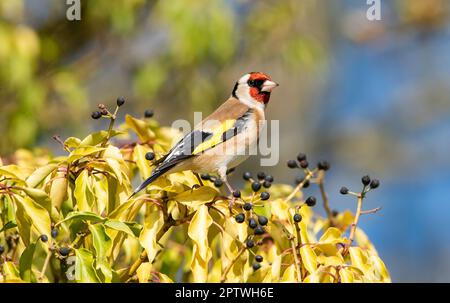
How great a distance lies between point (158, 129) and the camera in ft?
12.8

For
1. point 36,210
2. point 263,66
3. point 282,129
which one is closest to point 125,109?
point 263,66

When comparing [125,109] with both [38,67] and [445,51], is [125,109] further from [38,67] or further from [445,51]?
[445,51]

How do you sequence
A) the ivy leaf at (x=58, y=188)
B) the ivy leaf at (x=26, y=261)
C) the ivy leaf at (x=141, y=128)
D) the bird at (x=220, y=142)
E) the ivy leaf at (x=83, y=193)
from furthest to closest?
the bird at (x=220, y=142), the ivy leaf at (x=141, y=128), the ivy leaf at (x=58, y=188), the ivy leaf at (x=83, y=193), the ivy leaf at (x=26, y=261)

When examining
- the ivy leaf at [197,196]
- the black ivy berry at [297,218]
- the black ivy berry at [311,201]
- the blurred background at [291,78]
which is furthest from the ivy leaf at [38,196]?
the blurred background at [291,78]

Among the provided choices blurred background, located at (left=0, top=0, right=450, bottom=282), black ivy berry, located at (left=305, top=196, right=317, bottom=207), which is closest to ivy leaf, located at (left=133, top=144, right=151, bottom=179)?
black ivy berry, located at (left=305, top=196, right=317, bottom=207)

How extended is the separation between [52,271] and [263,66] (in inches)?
290

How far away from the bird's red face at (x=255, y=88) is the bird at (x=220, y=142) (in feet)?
0.11

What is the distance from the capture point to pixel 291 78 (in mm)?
11633

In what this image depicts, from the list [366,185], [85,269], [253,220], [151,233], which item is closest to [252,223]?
[253,220]

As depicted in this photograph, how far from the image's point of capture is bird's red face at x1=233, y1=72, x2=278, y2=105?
4898mm

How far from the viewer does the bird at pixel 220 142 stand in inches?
148

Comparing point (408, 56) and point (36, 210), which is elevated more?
point (408, 56)

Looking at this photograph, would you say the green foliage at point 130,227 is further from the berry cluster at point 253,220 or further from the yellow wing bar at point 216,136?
the yellow wing bar at point 216,136

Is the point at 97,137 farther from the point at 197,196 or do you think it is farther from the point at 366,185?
the point at 366,185
